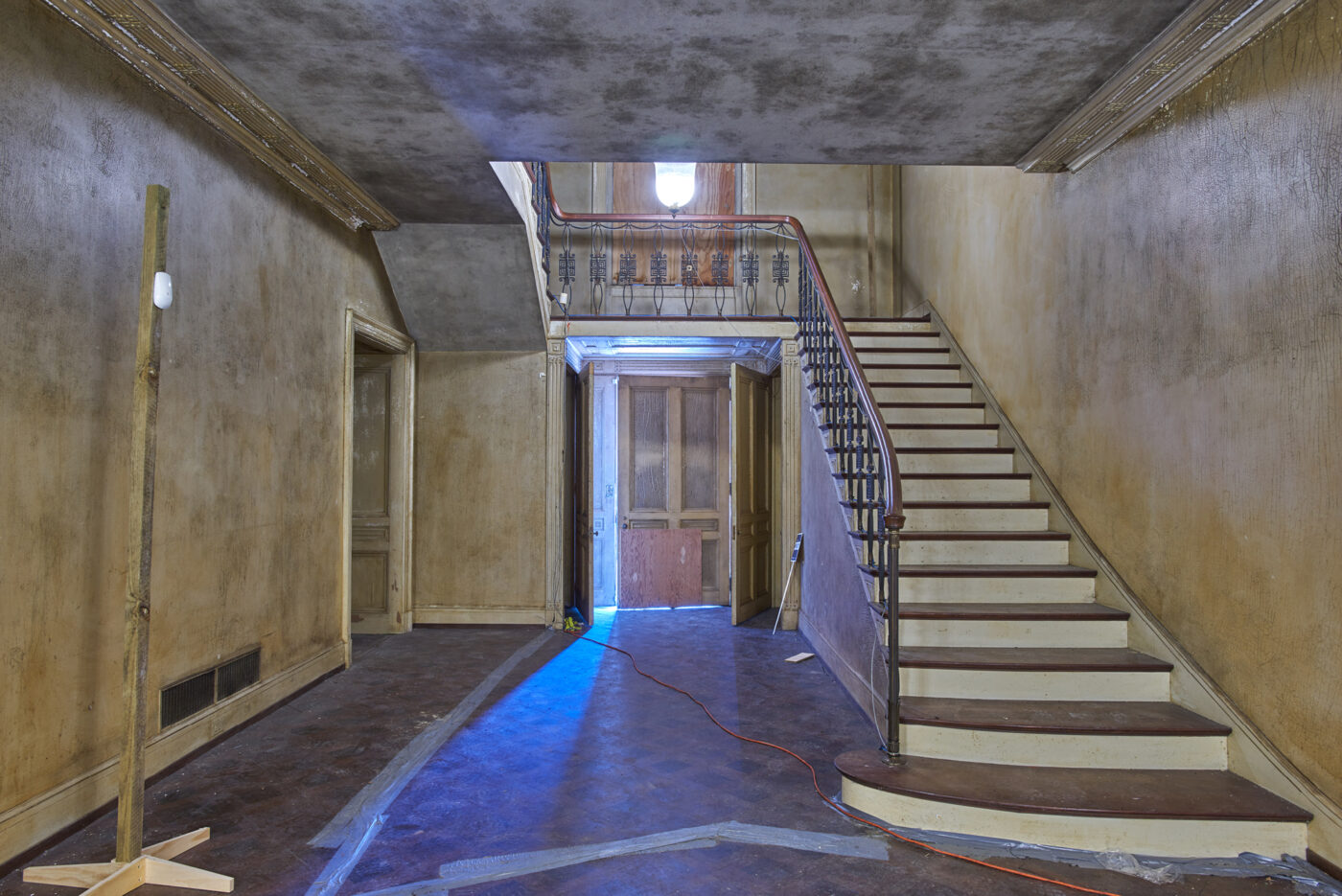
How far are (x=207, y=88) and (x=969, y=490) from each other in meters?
4.33

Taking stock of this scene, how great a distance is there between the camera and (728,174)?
7.94 metres

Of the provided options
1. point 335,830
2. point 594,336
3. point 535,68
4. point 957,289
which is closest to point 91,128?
point 535,68

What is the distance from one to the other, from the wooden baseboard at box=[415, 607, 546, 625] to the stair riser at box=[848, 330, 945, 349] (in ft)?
11.0

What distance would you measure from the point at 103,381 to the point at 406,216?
2.46 m

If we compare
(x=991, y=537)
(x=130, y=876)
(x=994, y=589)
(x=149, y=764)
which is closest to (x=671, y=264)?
(x=991, y=537)

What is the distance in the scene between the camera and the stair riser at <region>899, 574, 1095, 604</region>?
3910mm

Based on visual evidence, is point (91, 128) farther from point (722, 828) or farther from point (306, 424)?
point (722, 828)

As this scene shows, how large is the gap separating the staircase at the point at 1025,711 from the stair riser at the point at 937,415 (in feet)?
1.32

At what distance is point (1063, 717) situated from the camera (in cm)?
309

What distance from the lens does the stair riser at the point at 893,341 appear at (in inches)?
246

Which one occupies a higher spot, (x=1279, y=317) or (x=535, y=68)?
(x=535, y=68)

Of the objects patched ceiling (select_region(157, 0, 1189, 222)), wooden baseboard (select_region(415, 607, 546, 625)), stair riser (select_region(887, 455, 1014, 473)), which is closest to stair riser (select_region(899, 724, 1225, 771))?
stair riser (select_region(887, 455, 1014, 473))

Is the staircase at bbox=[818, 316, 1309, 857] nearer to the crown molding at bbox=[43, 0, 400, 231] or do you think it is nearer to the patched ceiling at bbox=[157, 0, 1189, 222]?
the patched ceiling at bbox=[157, 0, 1189, 222]

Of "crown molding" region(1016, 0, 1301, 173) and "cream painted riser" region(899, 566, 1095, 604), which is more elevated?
"crown molding" region(1016, 0, 1301, 173)
